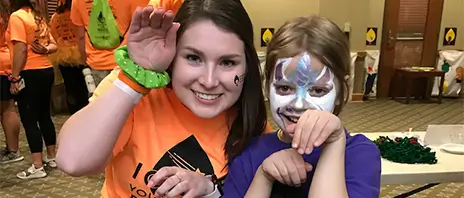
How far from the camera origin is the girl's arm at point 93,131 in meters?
0.90

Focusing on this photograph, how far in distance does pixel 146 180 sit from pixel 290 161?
338 mm

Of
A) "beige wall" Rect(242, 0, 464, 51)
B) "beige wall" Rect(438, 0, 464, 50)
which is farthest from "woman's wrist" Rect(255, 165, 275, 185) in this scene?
"beige wall" Rect(438, 0, 464, 50)

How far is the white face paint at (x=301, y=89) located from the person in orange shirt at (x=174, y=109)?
0.32 ft

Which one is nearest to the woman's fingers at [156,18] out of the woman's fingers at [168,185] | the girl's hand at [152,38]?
the girl's hand at [152,38]

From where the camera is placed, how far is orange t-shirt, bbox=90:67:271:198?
103cm

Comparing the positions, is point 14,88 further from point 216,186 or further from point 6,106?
point 216,186

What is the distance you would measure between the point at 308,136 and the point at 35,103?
2890 millimetres

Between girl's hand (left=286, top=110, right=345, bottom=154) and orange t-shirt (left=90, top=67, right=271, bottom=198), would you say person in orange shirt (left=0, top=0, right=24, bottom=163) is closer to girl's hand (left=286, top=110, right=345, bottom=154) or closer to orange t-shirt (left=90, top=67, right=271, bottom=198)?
orange t-shirt (left=90, top=67, right=271, bottom=198)

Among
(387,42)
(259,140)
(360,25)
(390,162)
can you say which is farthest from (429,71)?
(259,140)

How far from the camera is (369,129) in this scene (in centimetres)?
469

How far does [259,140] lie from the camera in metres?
1.07

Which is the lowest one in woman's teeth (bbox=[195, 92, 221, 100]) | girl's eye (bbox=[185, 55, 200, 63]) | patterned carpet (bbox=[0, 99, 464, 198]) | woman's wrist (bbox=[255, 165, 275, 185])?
patterned carpet (bbox=[0, 99, 464, 198])

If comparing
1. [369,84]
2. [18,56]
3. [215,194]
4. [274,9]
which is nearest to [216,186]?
[215,194]

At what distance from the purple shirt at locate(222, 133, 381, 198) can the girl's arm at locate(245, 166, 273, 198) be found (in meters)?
0.05
